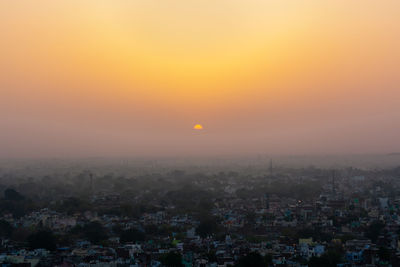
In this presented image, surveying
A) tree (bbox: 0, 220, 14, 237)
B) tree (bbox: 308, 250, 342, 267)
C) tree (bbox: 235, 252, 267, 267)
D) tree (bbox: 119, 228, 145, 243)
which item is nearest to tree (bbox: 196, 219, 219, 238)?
tree (bbox: 119, 228, 145, 243)

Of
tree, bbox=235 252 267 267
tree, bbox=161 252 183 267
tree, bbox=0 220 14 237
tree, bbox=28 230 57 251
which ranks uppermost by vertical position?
tree, bbox=235 252 267 267

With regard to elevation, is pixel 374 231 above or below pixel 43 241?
above

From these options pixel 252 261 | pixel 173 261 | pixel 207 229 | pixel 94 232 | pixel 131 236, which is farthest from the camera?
pixel 207 229

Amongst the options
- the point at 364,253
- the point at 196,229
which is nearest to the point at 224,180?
the point at 196,229

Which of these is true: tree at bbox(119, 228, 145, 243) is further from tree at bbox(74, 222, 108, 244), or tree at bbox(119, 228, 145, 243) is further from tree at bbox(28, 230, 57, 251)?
tree at bbox(28, 230, 57, 251)

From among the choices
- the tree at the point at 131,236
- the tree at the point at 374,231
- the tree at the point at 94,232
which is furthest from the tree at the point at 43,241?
the tree at the point at 374,231

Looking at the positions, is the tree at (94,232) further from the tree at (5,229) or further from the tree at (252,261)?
A: the tree at (252,261)

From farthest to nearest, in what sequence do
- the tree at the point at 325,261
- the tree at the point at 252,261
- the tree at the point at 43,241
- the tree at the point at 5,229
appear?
the tree at the point at 5,229 → the tree at the point at 43,241 → the tree at the point at 325,261 → the tree at the point at 252,261

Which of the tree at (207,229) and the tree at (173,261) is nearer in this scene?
the tree at (173,261)

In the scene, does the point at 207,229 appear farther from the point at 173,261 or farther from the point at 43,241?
the point at 43,241

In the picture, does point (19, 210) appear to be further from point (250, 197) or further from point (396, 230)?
point (396, 230)

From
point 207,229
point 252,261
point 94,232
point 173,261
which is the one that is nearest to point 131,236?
point 94,232
